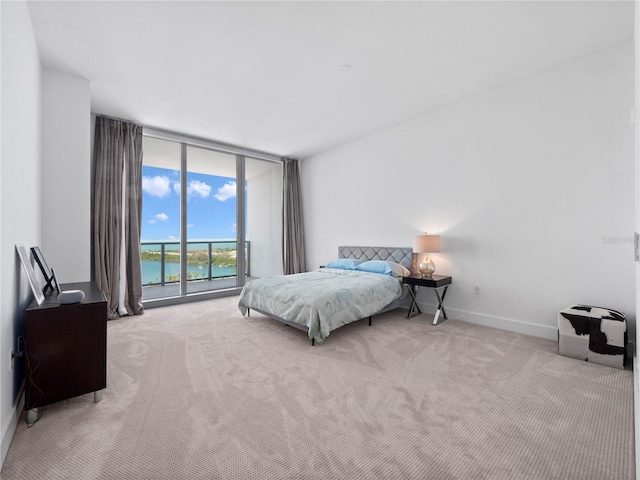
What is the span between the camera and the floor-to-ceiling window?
5.10 meters

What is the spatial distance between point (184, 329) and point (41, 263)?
1668 mm

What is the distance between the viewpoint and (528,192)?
340cm

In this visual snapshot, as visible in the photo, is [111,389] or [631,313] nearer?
[111,389]

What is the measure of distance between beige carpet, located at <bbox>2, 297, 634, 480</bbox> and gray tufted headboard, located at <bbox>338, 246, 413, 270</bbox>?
1.64m

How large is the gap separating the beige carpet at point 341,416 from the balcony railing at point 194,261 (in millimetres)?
3176

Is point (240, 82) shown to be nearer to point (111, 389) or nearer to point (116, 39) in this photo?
point (116, 39)

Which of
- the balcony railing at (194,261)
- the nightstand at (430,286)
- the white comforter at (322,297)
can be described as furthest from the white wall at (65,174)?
the nightstand at (430,286)

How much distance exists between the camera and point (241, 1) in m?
2.28

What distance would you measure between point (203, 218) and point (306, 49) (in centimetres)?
400

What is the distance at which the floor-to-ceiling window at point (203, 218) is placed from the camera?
5098 mm

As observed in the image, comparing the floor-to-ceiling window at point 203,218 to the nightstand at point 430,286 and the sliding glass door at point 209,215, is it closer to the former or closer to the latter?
the sliding glass door at point 209,215

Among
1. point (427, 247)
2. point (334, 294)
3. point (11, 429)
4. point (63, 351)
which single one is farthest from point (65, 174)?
point (427, 247)

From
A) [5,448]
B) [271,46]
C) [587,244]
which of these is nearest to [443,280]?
[587,244]

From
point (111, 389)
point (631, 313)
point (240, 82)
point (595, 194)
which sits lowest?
point (111, 389)
